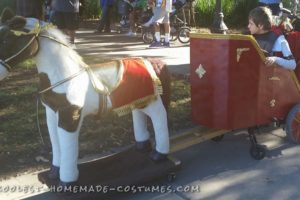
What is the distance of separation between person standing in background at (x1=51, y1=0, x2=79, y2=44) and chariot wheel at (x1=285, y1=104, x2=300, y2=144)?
5.22 metres

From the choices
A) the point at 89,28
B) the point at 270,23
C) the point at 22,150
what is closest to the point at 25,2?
the point at 22,150

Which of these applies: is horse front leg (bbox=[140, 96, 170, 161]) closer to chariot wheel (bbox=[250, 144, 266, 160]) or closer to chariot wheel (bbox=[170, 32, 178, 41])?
chariot wheel (bbox=[250, 144, 266, 160])

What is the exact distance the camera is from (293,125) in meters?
4.70

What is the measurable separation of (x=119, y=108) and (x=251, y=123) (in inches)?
52.9

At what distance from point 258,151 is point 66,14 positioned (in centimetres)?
573

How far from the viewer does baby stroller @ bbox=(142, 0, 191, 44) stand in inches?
455

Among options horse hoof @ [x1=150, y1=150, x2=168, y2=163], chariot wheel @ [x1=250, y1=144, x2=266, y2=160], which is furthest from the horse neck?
chariot wheel @ [x1=250, y1=144, x2=266, y2=160]

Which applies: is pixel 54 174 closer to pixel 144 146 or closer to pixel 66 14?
pixel 144 146

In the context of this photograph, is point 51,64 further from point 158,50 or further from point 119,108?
point 158,50

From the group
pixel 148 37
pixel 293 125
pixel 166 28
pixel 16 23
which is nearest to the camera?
pixel 16 23

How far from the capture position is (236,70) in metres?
4.06

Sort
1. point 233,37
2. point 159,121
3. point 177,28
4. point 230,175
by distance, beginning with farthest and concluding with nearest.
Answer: point 177,28
point 230,175
point 233,37
point 159,121

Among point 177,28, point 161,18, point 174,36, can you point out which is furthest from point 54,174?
point 177,28

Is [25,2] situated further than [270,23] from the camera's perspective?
Yes
